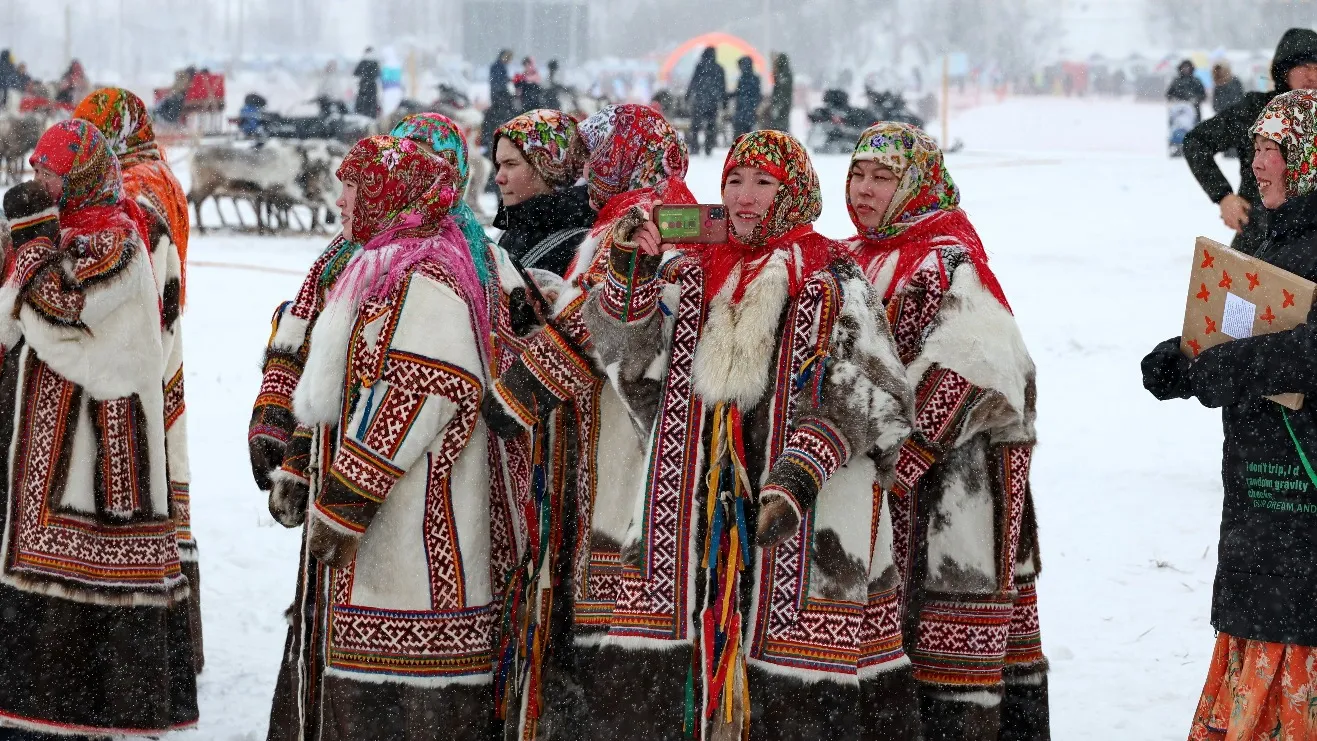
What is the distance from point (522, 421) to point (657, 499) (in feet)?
1.18

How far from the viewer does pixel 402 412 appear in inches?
117

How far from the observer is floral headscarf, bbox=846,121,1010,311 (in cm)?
337

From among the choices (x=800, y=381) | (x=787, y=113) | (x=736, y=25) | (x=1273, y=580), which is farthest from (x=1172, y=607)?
(x=736, y=25)

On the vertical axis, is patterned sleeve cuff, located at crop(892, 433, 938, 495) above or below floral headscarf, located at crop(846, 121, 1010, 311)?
below

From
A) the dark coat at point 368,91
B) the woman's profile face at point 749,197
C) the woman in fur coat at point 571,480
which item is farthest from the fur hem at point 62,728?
the dark coat at point 368,91

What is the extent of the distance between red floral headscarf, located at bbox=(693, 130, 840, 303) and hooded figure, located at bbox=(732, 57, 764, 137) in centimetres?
1874

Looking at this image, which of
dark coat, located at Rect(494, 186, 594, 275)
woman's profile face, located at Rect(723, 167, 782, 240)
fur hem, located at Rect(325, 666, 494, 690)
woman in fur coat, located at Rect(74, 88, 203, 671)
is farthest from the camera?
woman in fur coat, located at Rect(74, 88, 203, 671)

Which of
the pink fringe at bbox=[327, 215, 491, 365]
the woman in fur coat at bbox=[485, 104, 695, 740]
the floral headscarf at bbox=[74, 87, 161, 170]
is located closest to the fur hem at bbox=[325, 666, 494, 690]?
the woman in fur coat at bbox=[485, 104, 695, 740]

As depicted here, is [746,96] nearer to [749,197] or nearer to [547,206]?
[547,206]

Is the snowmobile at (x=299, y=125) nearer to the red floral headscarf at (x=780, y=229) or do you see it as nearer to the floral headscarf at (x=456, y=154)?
the floral headscarf at (x=456, y=154)

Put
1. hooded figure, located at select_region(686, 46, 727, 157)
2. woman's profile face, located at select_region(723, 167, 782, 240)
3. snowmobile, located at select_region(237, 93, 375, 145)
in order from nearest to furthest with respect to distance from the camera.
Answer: woman's profile face, located at select_region(723, 167, 782, 240) < snowmobile, located at select_region(237, 93, 375, 145) < hooded figure, located at select_region(686, 46, 727, 157)

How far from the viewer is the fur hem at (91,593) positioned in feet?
12.4

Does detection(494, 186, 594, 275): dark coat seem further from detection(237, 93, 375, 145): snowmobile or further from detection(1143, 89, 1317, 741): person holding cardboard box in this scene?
detection(237, 93, 375, 145): snowmobile

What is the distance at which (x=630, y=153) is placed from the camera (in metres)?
3.71
